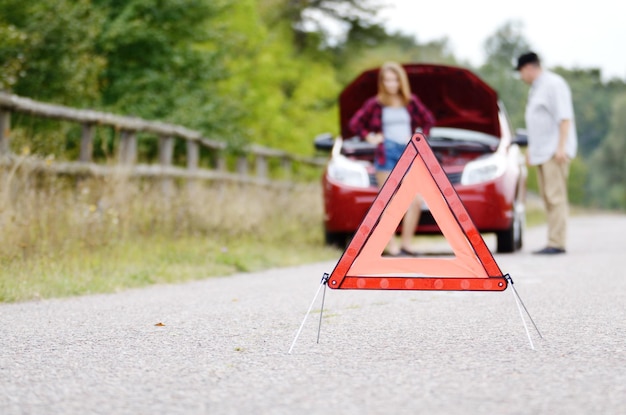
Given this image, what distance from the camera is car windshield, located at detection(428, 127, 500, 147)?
12555 mm

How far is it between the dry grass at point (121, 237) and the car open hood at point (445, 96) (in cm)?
173

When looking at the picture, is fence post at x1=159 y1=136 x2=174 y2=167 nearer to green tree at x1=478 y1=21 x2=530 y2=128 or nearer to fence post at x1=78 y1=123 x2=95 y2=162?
fence post at x1=78 y1=123 x2=95 y2=162

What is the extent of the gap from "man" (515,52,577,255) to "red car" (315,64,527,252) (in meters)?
0.39

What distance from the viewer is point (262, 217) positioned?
46.4 feet

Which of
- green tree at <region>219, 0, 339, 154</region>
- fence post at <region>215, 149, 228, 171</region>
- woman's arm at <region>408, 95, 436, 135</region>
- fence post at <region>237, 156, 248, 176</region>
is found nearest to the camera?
woman's arm at <region>408, 95, 436, 135</region>

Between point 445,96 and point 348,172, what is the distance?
6.71 feet

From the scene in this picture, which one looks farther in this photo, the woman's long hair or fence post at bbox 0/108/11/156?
the woman's long hair

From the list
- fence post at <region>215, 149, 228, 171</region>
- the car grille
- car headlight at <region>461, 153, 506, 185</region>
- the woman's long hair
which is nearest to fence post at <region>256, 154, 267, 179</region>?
fence post at <region>215, 149, 228, 171</region>

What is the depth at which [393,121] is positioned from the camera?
1144 centimetres

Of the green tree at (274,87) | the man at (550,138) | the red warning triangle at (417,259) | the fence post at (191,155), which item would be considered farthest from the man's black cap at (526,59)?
the red warning triangle at (417,259)

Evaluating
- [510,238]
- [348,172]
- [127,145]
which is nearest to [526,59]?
[510,238]

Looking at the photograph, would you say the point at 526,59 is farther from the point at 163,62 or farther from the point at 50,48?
the point at 163,62

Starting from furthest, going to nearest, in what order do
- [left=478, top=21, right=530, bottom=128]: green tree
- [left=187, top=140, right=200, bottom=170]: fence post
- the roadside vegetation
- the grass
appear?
1. [left=478, top=21, right=530, bottom=128]: green tree
2. [left=187, top=140, right=200, bottom=170]: fence post
3. the roadside vegetation
4. the grass

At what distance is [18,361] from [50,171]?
20.5 ft
